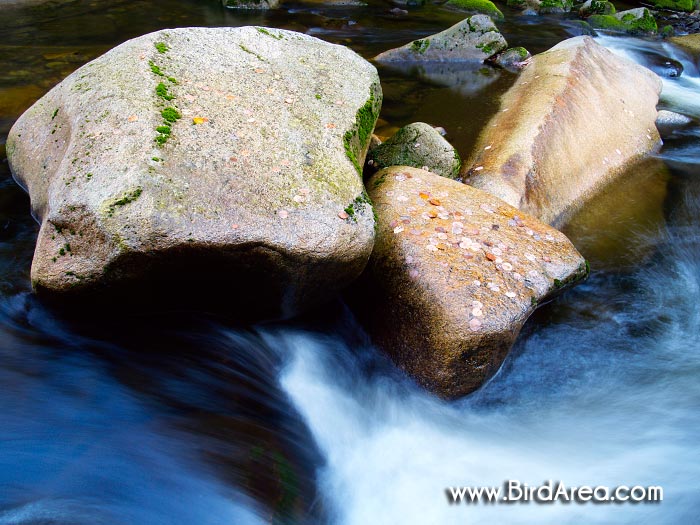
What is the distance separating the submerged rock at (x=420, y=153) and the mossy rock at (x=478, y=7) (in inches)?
419

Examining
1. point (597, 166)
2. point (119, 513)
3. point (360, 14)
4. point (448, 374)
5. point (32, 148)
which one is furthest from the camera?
point (360, 14)

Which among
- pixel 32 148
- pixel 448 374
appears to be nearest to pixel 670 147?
pixel 448 374

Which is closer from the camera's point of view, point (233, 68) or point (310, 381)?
point (310, 381)

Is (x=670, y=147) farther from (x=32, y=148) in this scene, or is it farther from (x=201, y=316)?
(x=32, y=148)

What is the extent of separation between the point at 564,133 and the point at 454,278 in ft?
11.0

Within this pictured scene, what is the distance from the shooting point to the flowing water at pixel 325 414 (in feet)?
9.81

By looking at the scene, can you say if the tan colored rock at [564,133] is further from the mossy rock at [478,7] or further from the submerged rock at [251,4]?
the submerged rock at [251,4]

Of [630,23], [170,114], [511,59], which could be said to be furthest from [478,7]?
[170,114]

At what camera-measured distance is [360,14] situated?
13844 mm

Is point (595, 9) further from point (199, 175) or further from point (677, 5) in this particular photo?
point (199, 175)

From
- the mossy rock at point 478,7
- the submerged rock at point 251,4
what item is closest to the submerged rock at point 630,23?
the mossy rock at point 478,7

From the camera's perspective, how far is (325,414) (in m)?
3.97

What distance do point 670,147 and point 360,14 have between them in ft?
28.6

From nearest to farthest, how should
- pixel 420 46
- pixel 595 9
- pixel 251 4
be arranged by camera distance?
1. pixel 420 46
2. pixel 251 4
3. pixel 595 9
